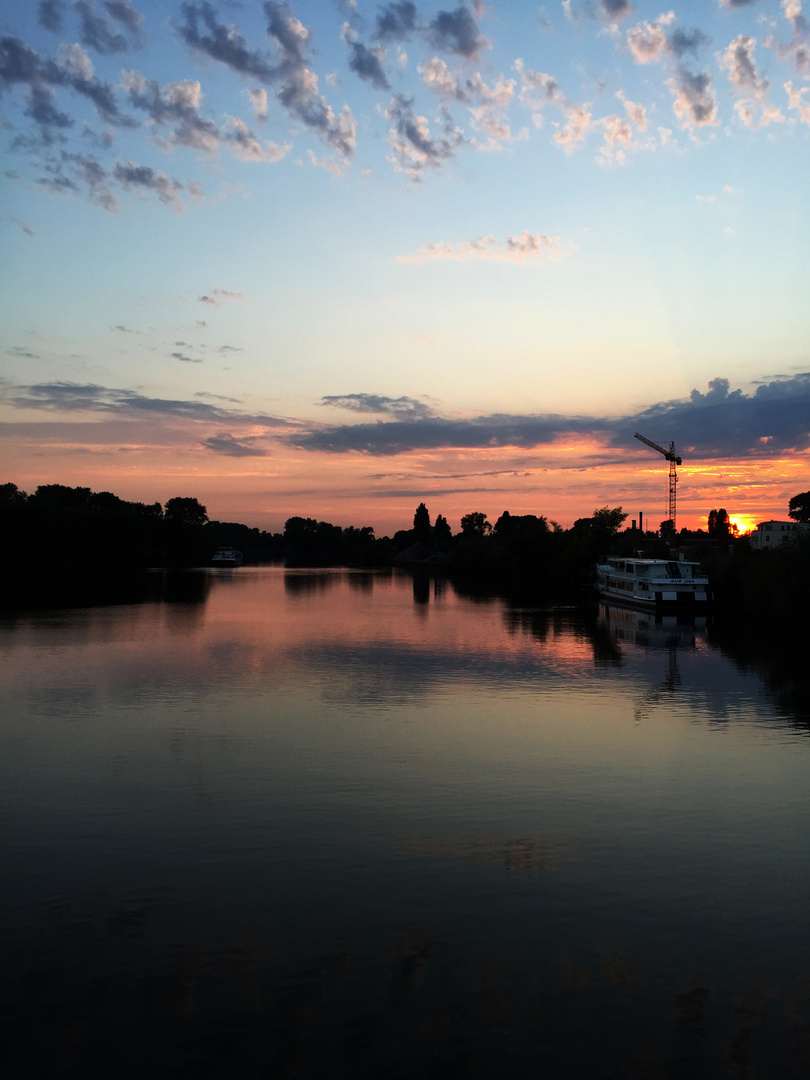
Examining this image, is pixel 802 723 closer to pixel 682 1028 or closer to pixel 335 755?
pixel 335 755

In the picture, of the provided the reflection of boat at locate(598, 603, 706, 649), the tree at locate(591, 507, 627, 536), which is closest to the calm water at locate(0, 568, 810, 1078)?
the reflection of boat at locate(598, 603, 706, 649)

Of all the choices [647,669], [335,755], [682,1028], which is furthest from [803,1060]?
[647,669]

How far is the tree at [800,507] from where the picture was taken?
175500 mm

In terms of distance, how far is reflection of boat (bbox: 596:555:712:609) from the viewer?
6506 cm

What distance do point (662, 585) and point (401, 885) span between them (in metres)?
57.4

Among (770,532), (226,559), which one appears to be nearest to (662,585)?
(770,532)

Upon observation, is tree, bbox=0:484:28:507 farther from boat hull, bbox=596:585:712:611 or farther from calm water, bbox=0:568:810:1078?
calm water, bbox=0:568:810:1078

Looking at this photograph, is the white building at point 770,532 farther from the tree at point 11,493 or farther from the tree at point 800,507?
the tree at point 11,493

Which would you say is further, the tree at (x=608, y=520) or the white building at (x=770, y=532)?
the white building at (x=770, y=532)

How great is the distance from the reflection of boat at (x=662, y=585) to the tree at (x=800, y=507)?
11627cm

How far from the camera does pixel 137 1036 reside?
875 cm

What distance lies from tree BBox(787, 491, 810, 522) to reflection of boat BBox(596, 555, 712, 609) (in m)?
116

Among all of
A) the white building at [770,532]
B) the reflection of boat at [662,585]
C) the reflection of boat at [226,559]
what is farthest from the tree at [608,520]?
the reflection of boat at [226,559]

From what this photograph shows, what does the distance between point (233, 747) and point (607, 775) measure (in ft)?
30.5
